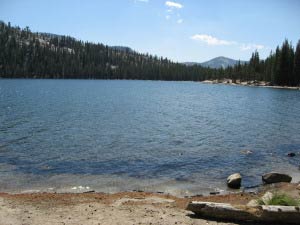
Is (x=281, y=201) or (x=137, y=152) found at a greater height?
(x=281, y=201)

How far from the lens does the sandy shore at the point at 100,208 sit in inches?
622

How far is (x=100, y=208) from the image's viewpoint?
702 inches

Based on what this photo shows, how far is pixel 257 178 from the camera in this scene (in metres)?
27.5

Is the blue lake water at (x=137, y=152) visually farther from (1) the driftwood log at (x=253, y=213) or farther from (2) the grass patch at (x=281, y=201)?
(2) the grass patch at (x=281, y=201)

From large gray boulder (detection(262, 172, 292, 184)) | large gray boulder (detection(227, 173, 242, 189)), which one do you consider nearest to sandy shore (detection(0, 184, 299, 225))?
large gray boulder (detection(227, 173, 242, 189))

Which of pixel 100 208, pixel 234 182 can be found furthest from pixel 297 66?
pixel 100 208

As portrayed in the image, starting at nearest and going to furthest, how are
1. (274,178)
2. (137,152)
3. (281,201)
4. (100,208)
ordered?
(281,201) < (100,208) < (274,178) < (137,152)

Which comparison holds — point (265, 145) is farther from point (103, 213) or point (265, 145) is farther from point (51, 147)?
point (103, 213)

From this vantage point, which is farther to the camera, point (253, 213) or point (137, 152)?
point (137, 152)

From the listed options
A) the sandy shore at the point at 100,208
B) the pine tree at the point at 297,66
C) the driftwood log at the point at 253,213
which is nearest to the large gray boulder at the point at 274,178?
the sandy shore at the point at 100,208

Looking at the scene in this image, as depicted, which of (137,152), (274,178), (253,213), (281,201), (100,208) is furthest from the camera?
(137,152)

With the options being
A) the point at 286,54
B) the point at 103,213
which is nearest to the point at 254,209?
the point at 103,213

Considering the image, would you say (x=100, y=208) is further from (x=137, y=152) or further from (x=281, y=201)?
(x=137, y=152)

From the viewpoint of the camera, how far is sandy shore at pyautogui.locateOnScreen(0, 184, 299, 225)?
15.8m
